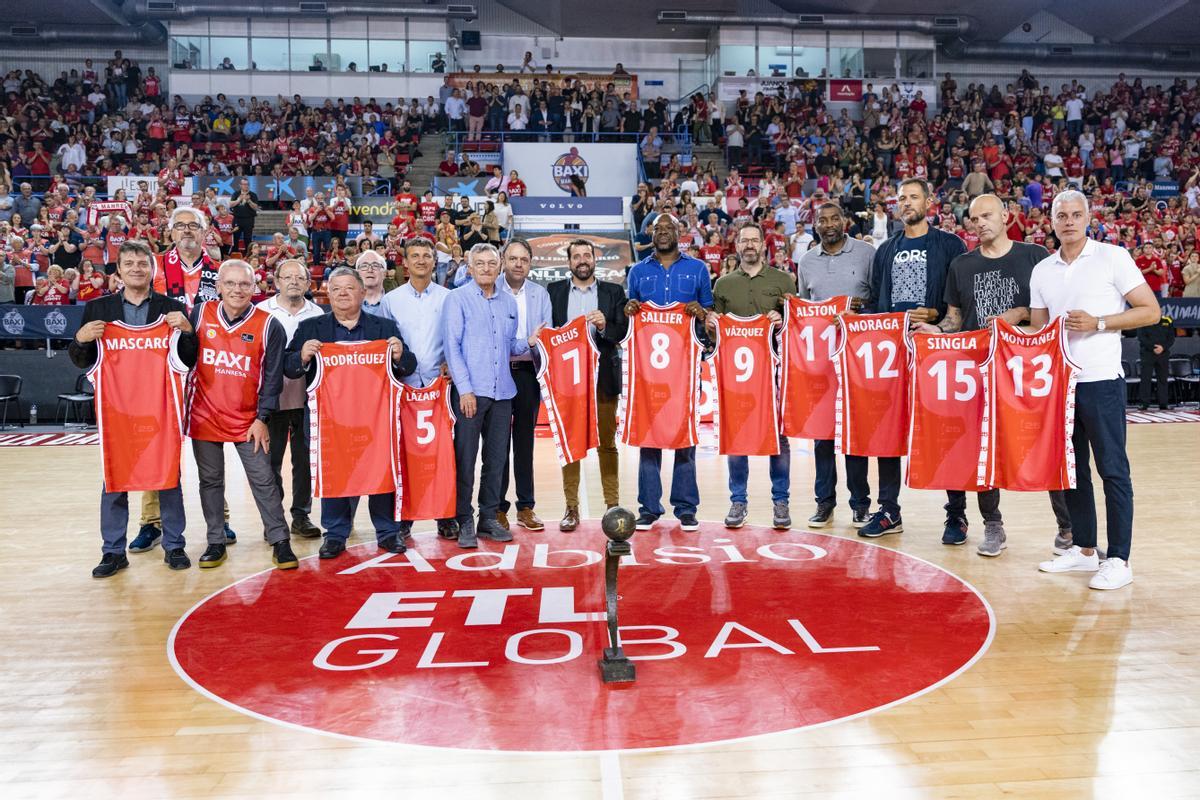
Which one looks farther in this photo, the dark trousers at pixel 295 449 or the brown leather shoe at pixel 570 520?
the brown leather shoe at pixel 570 520

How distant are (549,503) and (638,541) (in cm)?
160

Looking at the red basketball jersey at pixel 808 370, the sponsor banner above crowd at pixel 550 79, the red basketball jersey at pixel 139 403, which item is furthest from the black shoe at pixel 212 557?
the sponsor banner above crowd at pixel 550 79

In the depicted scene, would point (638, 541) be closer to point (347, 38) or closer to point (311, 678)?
point (311, 678)

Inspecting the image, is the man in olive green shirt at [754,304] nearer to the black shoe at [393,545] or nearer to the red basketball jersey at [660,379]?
the red basketball jersey at [660,379]

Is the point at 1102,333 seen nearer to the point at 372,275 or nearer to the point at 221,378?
the point at 372,275

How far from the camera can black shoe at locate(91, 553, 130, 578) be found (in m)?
5.59

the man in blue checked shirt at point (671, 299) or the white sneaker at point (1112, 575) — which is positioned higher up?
the man in blue checked shirt at point (671, 299)

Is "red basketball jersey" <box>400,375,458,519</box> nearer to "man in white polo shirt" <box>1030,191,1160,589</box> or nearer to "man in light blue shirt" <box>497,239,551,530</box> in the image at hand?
"man in light blue shirt" <box>497,239,551,530</box>

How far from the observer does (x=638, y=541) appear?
6262mm

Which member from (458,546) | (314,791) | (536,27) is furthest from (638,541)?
(536,27)

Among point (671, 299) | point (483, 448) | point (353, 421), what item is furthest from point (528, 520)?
point (671, 299)

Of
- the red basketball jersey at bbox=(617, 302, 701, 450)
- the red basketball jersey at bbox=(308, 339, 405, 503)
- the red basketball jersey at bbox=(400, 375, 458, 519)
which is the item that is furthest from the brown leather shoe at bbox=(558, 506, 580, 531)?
the red basketball jersey at bbox=(308, 339, 405, 503)

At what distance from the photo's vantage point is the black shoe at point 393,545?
19.7 feet

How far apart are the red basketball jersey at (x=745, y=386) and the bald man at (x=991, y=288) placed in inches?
40.6
